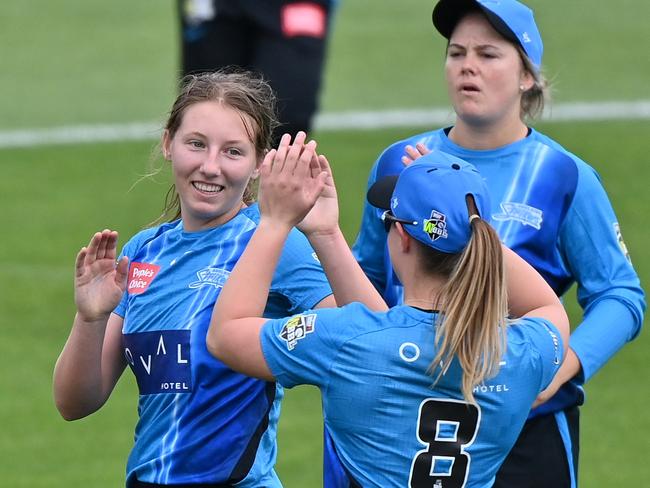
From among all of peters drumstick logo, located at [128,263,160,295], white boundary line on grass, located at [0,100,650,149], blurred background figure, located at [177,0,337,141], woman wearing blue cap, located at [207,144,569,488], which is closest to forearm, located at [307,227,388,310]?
woman wearing blue cap, located at [207,144,569,488]

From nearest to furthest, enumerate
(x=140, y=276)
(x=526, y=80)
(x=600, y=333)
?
(x=140, y=276), (x=600, y=333), (x=526, y=80)

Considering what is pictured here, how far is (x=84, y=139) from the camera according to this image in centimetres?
1498

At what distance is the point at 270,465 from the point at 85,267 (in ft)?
2.50

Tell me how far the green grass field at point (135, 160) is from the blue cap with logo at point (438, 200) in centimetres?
394

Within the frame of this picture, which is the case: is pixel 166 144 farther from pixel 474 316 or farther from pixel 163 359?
pixel 474 316

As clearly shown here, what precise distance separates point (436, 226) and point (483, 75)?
4.02 feet

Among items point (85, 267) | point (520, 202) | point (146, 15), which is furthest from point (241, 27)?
point (146, 15)

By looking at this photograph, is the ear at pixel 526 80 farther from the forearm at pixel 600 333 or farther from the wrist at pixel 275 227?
the wrist at pixel 275 227

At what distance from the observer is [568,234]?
4.88 m

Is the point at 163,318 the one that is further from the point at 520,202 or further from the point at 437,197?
the point at 520,202

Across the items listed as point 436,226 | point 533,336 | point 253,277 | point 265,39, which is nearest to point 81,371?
point 253,277

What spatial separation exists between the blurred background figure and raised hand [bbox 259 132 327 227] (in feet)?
18.2

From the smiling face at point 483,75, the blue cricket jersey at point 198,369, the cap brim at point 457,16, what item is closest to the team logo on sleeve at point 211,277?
the blue cricket jersey at point 198,369

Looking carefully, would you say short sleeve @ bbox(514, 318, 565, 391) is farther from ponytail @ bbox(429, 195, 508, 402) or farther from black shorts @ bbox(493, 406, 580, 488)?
black shorts @ bbox(493, 406, 580, 488)
